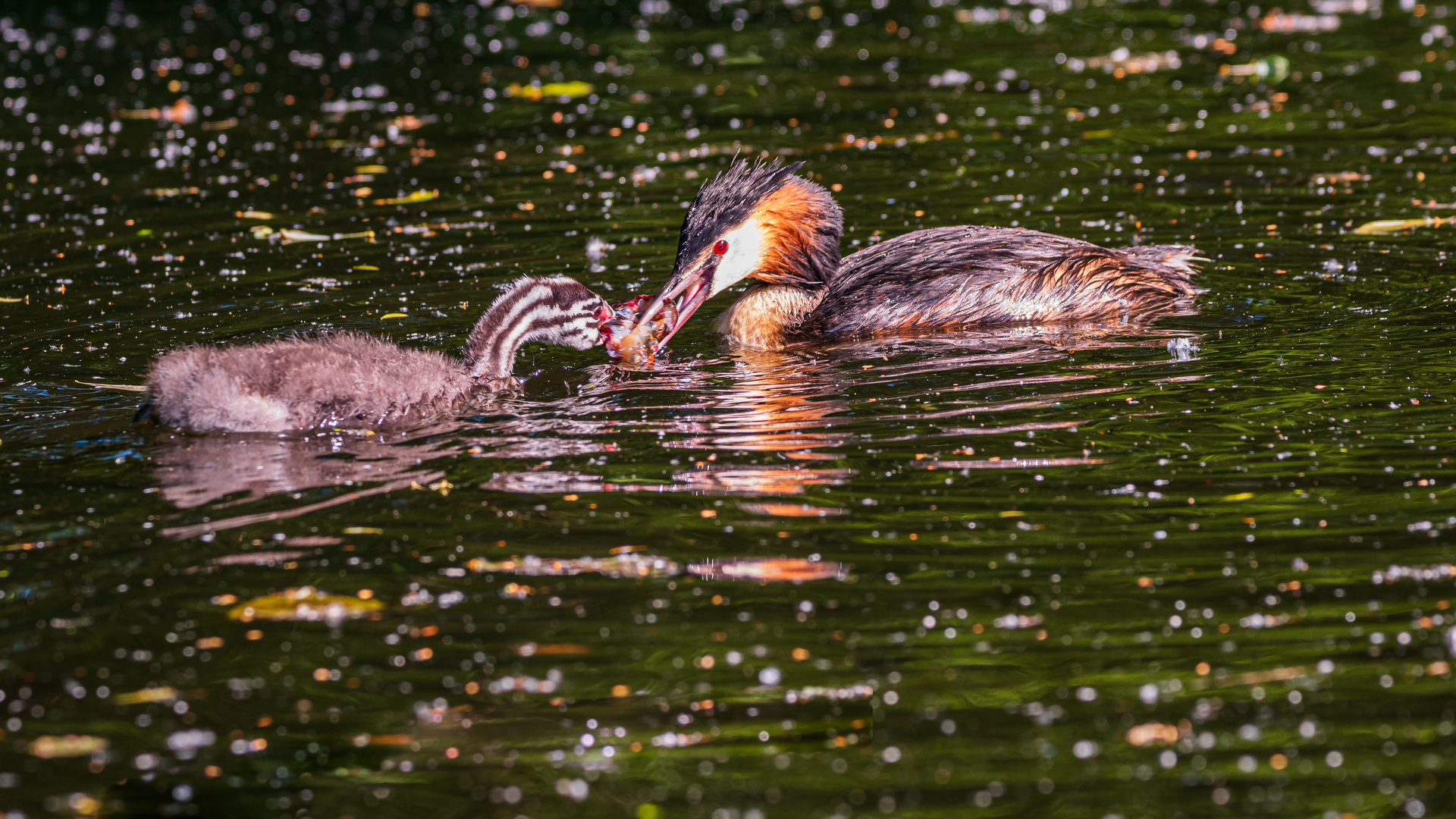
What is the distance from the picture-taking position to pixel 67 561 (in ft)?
20.0

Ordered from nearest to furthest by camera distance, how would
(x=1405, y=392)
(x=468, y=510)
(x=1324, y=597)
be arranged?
(x=1324, y=597) < (x=468, y=510) < (x=1405, y=392)

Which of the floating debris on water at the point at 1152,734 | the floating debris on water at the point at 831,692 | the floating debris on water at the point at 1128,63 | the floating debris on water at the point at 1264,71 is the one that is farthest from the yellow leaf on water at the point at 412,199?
the floating debris on water at the point at 1152,734

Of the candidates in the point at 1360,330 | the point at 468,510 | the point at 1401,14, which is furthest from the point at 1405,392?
the point at 1401,14

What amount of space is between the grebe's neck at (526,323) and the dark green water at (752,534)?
0.30m

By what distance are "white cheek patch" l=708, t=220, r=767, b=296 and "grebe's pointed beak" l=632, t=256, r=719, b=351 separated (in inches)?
2.2

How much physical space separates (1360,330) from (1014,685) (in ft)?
15.5

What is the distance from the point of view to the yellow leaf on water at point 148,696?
5.13 m

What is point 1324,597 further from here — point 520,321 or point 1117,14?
point 1117,14

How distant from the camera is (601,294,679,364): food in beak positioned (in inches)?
359

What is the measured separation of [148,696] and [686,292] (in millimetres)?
5044

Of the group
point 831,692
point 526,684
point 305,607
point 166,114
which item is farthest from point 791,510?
point 166,114

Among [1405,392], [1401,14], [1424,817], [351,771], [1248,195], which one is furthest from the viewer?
[1401,14]

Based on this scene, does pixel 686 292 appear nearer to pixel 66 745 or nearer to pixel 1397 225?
pixel 1397 225

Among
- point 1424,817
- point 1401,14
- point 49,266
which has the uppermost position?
Result: point 1401,14
